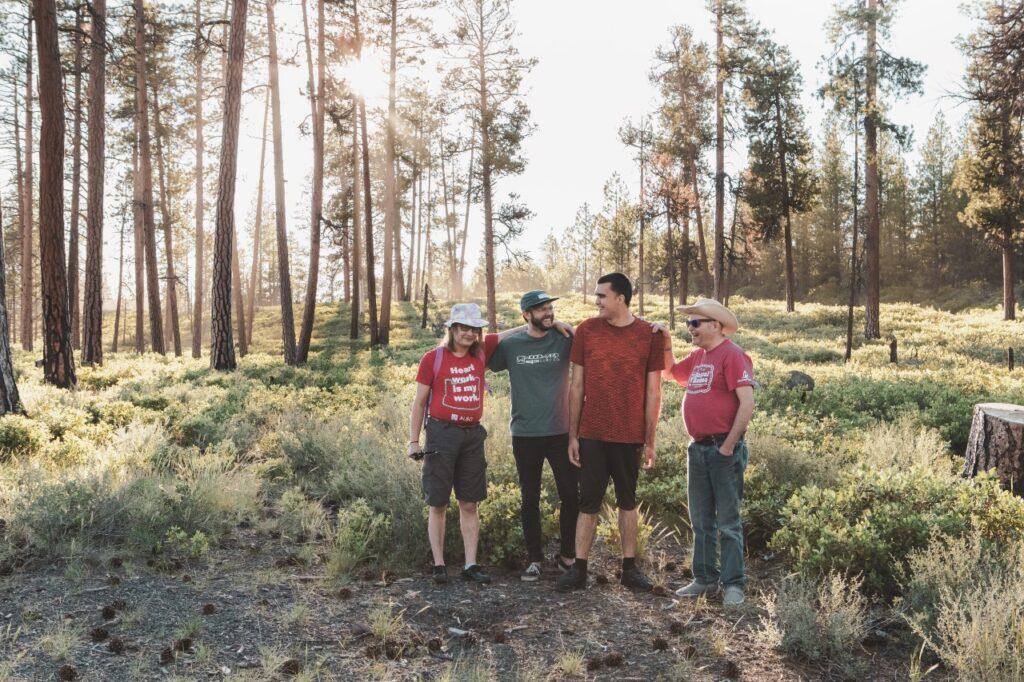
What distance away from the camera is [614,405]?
16.6ft

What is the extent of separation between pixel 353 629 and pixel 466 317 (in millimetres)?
2465

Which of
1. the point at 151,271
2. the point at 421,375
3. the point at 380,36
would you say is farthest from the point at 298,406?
the point at 380,36

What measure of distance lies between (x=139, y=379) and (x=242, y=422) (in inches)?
214

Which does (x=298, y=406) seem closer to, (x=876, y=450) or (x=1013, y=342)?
(x=876, y=450)

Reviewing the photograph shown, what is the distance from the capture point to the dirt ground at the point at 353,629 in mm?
3777

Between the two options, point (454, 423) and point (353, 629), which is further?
point (454, 423)

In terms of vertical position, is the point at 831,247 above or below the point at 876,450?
above

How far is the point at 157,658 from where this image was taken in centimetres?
380

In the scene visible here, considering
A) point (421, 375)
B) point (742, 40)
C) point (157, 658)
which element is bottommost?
point (157, 658)

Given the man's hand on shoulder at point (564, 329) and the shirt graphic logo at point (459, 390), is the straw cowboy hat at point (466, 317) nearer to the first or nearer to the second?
the shirt graphic logo at point (459, 390)

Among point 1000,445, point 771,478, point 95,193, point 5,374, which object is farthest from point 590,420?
point 95,193

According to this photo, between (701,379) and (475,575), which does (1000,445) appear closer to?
(701,379)

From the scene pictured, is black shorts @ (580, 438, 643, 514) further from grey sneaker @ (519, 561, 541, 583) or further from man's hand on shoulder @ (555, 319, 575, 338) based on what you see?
man's hand on shoulder @ (555, 319, 575, 338)

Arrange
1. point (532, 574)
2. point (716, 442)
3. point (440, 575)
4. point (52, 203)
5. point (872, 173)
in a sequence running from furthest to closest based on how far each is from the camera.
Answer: point (872, 173) < point (52, 203) < point (532, 574) < point (440, 575) < point (716, 442)
